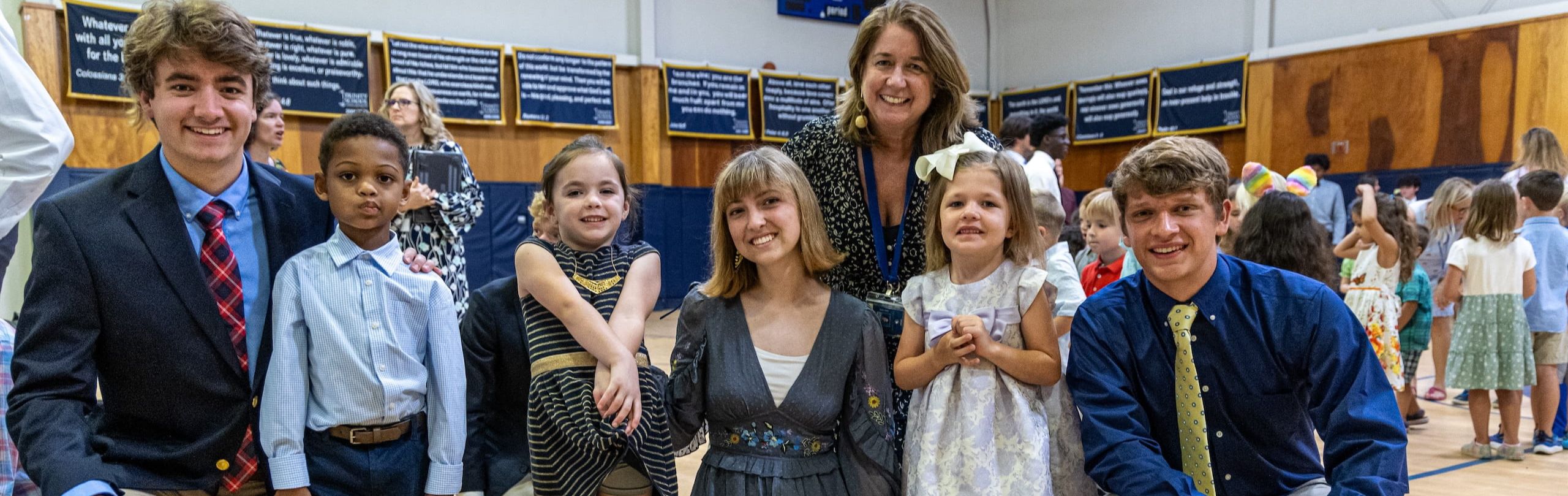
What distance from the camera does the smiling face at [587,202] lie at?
2.29 meters

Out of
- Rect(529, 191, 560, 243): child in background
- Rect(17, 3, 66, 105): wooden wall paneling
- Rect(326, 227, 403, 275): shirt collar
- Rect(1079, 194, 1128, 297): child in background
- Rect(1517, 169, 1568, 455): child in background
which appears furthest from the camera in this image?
Rect(17, 3, 66, 105): wooden wall paneling

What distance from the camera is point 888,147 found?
2.62 metres

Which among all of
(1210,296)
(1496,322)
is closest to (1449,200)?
(1496,322)

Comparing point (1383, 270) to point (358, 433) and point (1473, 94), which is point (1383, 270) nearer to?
point (358, 433)

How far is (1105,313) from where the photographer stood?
7.29 ft

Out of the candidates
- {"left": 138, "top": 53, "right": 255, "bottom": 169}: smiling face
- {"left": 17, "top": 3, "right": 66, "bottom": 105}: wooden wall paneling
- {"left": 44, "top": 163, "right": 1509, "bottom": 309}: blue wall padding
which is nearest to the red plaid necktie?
{"left": 138, "top": 53, "right": 255, "bottom": 169}: smiling face

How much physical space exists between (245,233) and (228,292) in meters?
0.13

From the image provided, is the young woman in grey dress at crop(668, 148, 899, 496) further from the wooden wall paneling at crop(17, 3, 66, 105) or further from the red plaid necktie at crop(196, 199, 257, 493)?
the wooden wall paneling at crop(17, 3, 66, 105)

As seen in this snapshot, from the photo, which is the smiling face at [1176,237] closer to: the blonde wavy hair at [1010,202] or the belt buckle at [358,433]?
the blonde wavy hair at [1010,202]

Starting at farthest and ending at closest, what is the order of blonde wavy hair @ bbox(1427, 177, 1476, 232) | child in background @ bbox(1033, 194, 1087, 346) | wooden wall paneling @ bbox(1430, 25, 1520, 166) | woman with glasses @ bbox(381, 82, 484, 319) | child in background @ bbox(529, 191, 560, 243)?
wooden wall paneling @ bbox(1430, 25, 1520, 166), blonde wavy hair @ bbox(1427, 177, 1476, 232), woman with glasses @ bbox(381, 82, 484, 319), child in background @ bbox(1033, 194, 1087, 346), child in background @ bbox(529, 191, 560, 243)

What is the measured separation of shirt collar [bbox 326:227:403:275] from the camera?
197 cm

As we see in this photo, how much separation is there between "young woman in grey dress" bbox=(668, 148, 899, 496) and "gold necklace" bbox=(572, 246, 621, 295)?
0.58 ft

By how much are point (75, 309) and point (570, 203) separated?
3.08 ft

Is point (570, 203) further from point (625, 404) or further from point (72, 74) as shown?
point (72, 74)
